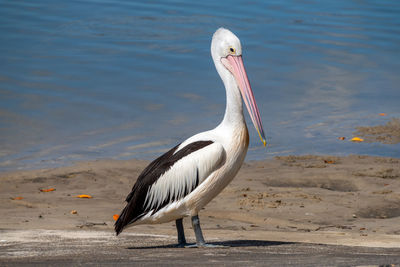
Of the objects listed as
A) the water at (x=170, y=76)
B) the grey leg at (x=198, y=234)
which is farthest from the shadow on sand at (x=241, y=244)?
the water at (x=170, y=76)

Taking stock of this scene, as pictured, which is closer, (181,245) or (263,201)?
(181,245)

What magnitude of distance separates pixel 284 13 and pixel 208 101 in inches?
352

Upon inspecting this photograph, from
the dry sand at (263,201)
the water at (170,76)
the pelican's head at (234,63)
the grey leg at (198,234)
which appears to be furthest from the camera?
the water at (170,76)

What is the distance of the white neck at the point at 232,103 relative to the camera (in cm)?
493

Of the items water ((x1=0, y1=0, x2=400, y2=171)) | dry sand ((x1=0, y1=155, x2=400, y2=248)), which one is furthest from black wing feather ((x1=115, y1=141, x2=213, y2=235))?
water ((x1=0, y1=0, x2=400, y2=171))

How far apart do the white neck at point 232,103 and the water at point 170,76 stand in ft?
13.8

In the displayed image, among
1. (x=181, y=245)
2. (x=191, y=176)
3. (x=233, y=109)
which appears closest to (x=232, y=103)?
(x=233, y=109)

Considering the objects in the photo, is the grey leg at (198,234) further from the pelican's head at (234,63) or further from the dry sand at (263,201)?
the pelican's head at (234,63)

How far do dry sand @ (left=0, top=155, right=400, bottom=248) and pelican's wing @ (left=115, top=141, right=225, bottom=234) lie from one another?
0.50m

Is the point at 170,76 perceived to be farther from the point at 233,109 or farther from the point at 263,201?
the point at 233,109

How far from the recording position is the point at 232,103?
498 centimetres

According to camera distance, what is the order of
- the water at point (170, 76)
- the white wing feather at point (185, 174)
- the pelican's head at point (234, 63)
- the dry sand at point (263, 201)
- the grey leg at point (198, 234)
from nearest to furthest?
the white wing feather at point (185, 174) < the grey leg at point (198, 234) < the pelican's head at point (234, 63) < the dry sand at point (263, 201) < the water at point (170, 76)

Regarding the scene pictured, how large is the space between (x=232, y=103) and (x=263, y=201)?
2.56 meters

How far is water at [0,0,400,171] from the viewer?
33.2ft
